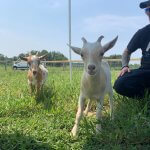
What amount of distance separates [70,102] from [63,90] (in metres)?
1.18

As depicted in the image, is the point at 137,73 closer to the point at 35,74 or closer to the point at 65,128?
the point at 65,128

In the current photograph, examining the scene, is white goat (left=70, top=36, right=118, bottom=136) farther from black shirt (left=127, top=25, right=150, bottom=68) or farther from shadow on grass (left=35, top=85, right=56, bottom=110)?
shadow on grass (left=35, top=85, right=56, bottom=110)

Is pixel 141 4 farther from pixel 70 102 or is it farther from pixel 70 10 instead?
pixel 70 10

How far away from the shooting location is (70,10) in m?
9.83

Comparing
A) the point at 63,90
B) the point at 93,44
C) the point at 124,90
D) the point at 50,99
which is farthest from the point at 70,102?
the point at 93,44

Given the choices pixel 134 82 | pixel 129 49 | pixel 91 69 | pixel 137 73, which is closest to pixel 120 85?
pixel 134 82

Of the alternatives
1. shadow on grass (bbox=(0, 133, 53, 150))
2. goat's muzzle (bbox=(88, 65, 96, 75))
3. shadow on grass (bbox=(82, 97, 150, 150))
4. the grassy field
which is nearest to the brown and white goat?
the grassy field

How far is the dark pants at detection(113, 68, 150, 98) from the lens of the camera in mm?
5554

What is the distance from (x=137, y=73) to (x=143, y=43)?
0.53 meters

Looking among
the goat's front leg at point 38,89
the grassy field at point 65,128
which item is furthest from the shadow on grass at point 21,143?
the goat's front leg at point 38,89

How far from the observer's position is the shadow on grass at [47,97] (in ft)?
23.0

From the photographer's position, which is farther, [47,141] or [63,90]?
[63,90]

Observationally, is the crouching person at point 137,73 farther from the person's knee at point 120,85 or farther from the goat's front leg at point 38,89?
the goat's front leg at point 38,89

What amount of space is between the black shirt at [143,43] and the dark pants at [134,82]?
17cm
